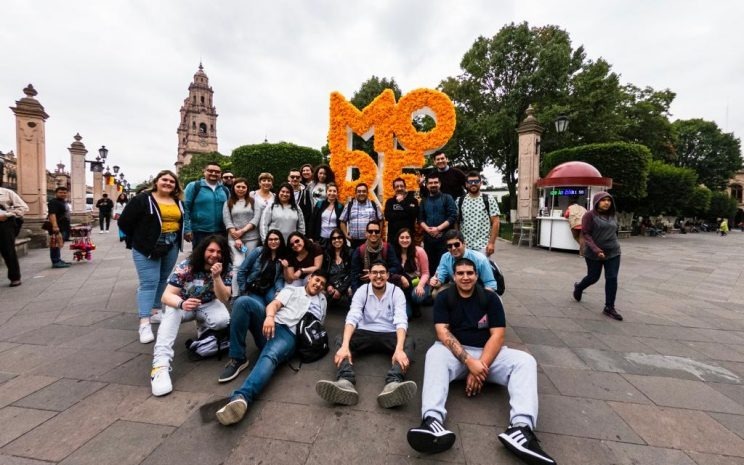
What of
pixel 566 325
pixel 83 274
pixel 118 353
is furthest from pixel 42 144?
pixel 566 325

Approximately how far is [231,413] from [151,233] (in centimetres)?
251

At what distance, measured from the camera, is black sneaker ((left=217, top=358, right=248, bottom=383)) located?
2.66 metres

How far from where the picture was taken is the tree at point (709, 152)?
40250mm

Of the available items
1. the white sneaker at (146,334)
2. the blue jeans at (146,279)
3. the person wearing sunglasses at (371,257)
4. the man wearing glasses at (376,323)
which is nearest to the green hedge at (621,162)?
the person wearing sunglasses at (371,257)

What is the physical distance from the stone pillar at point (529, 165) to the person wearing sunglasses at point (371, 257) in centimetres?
1021

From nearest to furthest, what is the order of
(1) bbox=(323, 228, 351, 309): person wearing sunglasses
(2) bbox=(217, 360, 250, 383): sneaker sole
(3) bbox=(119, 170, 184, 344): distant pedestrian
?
(2) bbox=(217, 360, 250, 383): sneaker sole < (3) bbox=(119, 170, 184, 344): distant pedestrian < (1) bbox=(323, 228, 351, 309): person wearing sunglasses

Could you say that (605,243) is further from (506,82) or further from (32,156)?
(506,82)

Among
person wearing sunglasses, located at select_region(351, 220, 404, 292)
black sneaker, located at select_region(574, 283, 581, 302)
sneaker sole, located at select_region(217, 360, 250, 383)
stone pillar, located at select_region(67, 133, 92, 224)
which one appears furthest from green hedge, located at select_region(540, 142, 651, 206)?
stone pillar, located at select_region(67, 133, 92, 224)

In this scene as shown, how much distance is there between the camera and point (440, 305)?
8.87ft

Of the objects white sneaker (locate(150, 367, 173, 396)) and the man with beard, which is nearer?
white sneaker (locate(150, 367, 173, 396))

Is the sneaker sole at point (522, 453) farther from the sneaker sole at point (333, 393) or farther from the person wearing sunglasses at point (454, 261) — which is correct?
the person wearing sunglasses at point (454, 261)

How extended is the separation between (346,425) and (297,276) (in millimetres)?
1943

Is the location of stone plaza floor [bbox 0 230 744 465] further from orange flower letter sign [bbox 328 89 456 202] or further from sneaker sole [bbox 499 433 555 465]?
orange flower letter sign [bbox 328 89 456 202]

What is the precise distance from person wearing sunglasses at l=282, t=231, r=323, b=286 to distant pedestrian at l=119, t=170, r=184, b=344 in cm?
144
